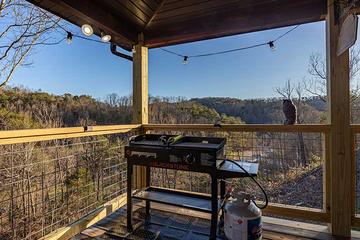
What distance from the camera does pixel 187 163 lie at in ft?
5.93

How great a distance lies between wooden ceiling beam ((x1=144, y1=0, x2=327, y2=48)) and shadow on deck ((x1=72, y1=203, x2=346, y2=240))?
209cm

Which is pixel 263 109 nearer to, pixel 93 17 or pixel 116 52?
pixel 116 52

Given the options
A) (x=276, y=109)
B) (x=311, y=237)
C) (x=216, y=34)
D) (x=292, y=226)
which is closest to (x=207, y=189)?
(x=292, y=226)

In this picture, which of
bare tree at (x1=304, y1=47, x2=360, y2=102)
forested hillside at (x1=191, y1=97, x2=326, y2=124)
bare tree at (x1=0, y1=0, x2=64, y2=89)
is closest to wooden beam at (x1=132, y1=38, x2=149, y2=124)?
forested hillside at (x1=191, y1=97, x2=326, y2=124)

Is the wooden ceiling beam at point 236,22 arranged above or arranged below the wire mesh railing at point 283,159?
above

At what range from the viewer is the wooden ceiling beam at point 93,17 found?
2238 mm

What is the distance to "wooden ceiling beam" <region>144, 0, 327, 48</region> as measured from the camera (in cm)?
229

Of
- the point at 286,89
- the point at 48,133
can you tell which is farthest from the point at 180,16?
the point at 286,89

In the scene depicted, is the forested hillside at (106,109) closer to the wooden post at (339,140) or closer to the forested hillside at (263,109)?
the forested hillside at (263,109)

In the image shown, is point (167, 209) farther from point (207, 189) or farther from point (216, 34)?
point (216, 34)

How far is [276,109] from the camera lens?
11.4ft

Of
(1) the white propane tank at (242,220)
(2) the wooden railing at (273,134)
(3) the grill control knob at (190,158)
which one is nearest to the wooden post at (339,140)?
(2) the wooden railing at (273,134)

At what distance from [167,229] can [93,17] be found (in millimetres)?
2310

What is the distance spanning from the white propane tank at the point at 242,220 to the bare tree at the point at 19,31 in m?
6.00
